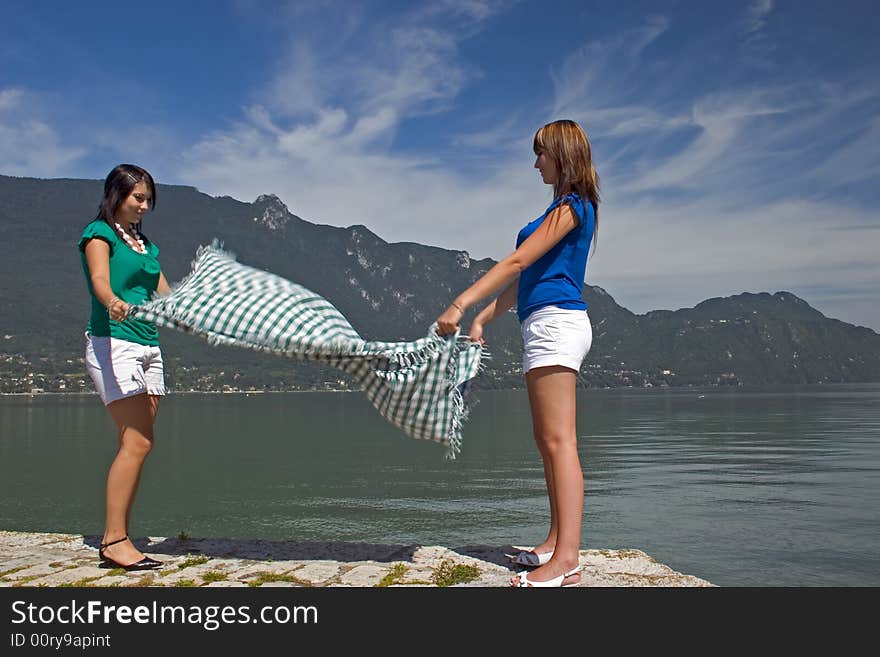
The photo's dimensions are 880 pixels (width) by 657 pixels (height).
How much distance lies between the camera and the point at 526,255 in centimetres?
425

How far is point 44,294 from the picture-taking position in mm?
198375

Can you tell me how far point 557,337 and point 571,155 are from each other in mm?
1006

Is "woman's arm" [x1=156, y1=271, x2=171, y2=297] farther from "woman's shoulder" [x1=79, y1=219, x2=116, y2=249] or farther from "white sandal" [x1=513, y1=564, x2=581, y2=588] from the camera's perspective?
"white sandal" [x1=513, y1=564, x2=581, y2=588]

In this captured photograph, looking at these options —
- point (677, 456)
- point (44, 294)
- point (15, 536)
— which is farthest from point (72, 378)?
point (15, 536)

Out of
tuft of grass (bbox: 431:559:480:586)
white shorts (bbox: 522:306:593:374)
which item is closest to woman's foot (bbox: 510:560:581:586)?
tuft of grass (bbox: 431:559:480:586)

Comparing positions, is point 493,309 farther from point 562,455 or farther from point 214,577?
point 214,577

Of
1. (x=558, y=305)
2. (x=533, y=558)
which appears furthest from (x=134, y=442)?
Answer: (x=558, y=305)

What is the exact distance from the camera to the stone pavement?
4.36 m

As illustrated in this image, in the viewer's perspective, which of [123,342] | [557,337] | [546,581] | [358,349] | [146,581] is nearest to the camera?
[546,581]

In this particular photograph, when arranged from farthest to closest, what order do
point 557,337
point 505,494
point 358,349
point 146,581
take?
point 505,494
point 358,349
point 146,581
point 557,337
